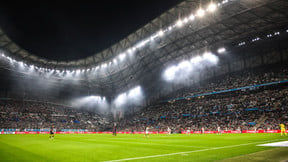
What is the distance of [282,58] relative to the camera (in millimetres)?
47750

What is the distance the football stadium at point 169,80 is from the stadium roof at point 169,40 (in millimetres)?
194

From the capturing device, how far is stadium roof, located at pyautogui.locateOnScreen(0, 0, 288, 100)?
37047mm

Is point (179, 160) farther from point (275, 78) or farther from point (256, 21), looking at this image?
point (275, 78)

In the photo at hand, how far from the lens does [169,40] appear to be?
48594 mm

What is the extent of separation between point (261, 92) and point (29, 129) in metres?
61.4

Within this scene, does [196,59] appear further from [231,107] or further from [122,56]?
[122,56]

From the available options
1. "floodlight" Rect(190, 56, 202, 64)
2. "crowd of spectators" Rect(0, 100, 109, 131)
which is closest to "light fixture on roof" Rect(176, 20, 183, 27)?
"floodlight" Rect(190, 56, 202, 64)

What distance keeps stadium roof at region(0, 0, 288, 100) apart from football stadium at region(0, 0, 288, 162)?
0.19m

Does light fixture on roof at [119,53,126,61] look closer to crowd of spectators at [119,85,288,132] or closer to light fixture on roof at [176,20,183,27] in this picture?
light fixture on roof at [176,20,183,27]

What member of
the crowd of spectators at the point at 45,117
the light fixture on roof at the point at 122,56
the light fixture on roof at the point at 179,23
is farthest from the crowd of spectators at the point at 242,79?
the crowd of spectators at the point at 45,117

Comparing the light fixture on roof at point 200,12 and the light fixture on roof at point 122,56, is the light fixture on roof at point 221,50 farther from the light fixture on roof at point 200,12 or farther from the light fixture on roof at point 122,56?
the light fixture on roof at point 122,56

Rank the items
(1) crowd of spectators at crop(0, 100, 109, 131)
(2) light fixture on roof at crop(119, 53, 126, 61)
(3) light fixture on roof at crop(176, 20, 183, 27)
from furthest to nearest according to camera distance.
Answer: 1. (1) crowd of spectators at crop(0, 100, 109, 131)
2. (2) light fixture on roof at crop(119, 53, 126, 61)
3. (3) light fixture on roof at crop(176, 20, 183, 27)

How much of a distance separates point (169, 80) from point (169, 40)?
2133 cm

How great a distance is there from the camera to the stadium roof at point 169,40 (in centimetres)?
3705
